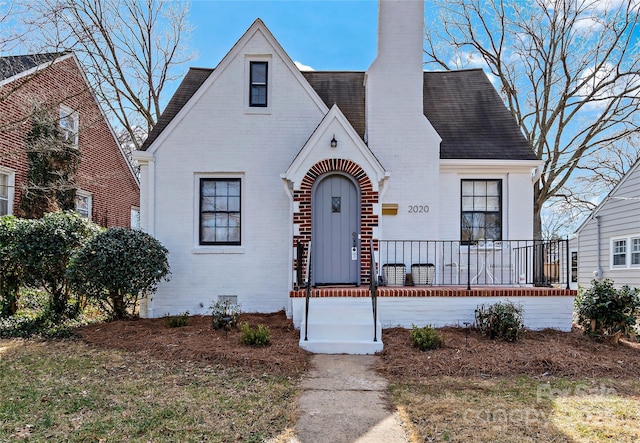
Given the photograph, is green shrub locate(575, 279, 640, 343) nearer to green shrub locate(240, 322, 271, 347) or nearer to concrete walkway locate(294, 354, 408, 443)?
concrete walkway locate(294, 354, 408, 443)

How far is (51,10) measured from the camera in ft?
26.5

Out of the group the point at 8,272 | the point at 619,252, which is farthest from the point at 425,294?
the point at 619,252

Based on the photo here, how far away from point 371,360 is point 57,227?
641 centimetres

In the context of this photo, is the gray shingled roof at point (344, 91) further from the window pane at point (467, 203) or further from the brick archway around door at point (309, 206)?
the window pane at point (467, 203)

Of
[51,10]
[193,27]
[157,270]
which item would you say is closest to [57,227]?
[157,270]

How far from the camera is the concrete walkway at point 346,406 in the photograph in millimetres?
4082

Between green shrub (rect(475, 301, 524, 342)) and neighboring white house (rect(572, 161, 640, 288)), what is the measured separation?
345 inches

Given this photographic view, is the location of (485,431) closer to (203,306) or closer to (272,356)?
(272,356)

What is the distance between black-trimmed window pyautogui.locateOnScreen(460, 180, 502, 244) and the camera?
9.90 meters

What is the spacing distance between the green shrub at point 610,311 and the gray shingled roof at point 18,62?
32.3ft

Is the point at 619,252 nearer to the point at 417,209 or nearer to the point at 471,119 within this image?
the point at 471,119

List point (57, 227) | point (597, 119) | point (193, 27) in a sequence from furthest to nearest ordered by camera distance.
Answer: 1. point (193, 27)
2. point (597, 119)
3. point (57, 227)

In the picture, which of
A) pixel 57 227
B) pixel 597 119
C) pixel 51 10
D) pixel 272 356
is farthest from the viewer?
pixel 597 119

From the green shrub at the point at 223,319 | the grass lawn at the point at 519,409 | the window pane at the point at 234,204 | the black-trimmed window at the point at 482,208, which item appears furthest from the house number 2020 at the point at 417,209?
the grass lawn at the point at 519,409
